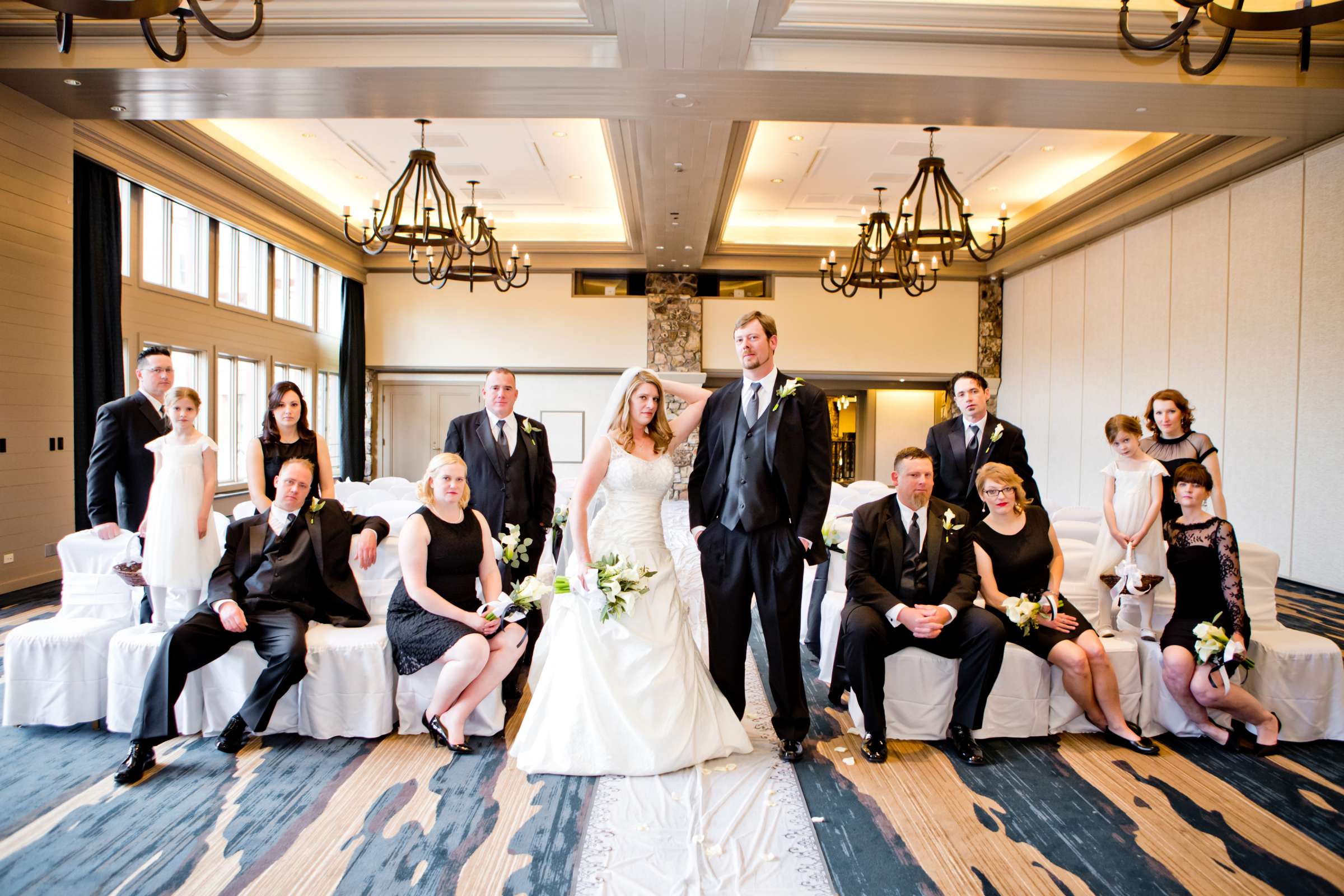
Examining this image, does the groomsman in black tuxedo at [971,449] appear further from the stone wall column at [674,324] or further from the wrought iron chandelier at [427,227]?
the stone wall column at [674,324]

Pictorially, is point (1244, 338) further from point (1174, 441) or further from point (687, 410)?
point (687, 410)

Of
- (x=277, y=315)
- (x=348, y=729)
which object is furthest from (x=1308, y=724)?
(x=277, y=315)

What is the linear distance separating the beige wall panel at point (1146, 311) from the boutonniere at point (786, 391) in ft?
23.9

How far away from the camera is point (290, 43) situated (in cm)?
493

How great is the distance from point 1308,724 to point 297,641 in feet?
14.4

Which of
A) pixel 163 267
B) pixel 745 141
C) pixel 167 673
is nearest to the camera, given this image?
pixel 167 673

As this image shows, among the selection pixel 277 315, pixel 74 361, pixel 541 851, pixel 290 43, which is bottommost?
pixel 541 851

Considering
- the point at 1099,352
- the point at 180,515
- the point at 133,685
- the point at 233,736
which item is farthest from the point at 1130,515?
Result: the point at 1099,352

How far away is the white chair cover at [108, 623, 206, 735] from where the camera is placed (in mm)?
3123

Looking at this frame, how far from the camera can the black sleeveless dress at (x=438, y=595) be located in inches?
123

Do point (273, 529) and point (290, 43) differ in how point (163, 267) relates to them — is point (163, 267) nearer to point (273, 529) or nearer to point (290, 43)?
point (290, 43)

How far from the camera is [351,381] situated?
11820 mm

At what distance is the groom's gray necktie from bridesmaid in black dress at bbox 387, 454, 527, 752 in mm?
610

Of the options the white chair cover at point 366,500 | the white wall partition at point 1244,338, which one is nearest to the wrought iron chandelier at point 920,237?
the white wall partition at point 1244,338
